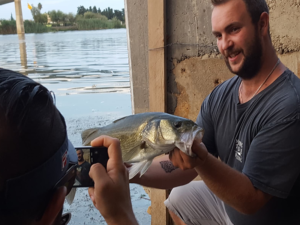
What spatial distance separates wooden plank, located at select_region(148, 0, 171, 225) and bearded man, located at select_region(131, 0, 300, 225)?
0.69m

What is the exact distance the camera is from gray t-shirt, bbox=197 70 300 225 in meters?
1.91

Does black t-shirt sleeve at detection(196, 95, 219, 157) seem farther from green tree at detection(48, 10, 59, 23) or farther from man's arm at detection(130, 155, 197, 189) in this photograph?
green tree at detection(48, 10, 59, 23)

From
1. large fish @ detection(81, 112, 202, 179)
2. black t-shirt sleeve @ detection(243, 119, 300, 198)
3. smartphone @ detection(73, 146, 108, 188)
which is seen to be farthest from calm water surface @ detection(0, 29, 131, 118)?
smartphone @ detection(73, 146, 108, 188)

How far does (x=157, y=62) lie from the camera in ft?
10.8

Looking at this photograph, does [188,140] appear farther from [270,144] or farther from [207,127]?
[207,127]

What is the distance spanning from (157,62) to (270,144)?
5.30 feet

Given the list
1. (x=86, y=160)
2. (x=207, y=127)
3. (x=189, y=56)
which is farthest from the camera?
(x=189, y=56)

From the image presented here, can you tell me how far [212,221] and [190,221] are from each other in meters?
0.18

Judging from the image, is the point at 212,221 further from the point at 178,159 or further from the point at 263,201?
the point at 178,159

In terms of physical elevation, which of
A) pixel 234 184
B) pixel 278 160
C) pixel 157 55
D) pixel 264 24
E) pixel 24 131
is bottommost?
pixel 234 184

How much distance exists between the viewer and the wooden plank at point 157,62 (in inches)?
A: 125

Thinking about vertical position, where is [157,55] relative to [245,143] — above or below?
above

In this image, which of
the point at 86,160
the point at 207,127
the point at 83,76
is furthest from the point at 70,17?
the point at 86,160

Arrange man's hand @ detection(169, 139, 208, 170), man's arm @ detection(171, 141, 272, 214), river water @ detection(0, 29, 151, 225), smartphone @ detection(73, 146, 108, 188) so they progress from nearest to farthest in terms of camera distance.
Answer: smartphone @ detection(73, 146, 108, 188) < man's hand @ detection(169, 139, 208, 170) < man's arm @ detection(171, 141, 272, 214) < river water @ detection(0, 29, 151, 225)
